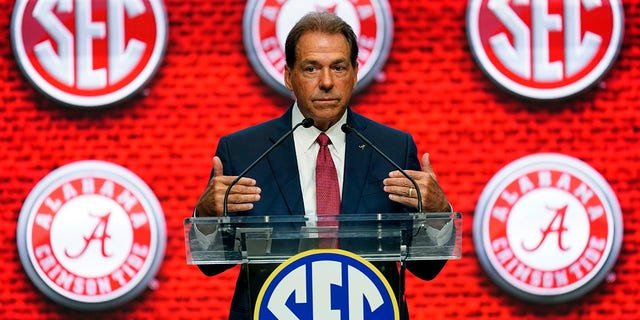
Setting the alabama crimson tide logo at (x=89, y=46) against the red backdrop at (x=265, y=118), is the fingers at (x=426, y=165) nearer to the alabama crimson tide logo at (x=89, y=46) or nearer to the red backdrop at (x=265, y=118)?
the red backdrop at (x=265, y=118)

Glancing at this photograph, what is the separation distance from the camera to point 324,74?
217 cm

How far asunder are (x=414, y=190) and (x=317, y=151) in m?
0.32

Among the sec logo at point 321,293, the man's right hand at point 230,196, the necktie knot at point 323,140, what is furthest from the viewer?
the necktie knot at point 323,140

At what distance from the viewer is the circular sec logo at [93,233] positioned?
3324 millimetres

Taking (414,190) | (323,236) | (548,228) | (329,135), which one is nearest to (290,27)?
(548,228)

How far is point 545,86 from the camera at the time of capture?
336cm

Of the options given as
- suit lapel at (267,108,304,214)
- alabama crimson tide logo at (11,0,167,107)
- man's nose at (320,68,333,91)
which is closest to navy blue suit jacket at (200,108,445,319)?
suit lapel at (267,108,304,214)

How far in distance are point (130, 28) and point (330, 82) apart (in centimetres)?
137

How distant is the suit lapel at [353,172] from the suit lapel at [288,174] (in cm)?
9

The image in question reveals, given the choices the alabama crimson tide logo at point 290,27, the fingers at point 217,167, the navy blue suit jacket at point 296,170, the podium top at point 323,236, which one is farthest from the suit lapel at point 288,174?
the alabama crimson tide logo at point 290,27

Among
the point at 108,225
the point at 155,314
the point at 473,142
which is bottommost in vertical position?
the point at 155,314

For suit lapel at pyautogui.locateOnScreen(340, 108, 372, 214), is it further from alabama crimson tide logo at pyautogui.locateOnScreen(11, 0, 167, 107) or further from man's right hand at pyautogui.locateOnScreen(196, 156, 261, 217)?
alabama crimson tide logo at pyautogui.locateOnScreen(11, 0, 167, 107)

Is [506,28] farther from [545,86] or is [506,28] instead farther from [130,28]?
[130,28]

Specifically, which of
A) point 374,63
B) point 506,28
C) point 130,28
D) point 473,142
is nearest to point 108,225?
point 130,28
